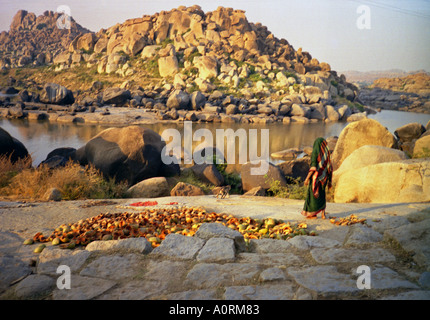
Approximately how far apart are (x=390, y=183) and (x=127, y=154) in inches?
259

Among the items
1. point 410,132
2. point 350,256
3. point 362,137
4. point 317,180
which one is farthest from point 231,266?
point 410,132

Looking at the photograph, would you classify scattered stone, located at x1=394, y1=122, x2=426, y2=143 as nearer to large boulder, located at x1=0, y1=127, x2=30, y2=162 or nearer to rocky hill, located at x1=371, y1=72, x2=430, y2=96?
large boulder, located at x1=0, y1=127, x2=30, y2=162

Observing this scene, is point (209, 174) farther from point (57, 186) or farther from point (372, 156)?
point (372, 156)

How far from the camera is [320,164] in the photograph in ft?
17.6

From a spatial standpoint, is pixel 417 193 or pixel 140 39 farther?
pixel 140 39

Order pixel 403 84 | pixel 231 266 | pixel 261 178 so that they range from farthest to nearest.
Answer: pixel 403 84 < pixel 261 178 < pixel 231 266

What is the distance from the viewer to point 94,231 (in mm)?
4207

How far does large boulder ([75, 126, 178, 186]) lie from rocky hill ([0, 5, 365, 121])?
19.7m

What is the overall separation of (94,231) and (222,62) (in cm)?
3902

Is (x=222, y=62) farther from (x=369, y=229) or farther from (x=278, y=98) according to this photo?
(x=369, y=229)

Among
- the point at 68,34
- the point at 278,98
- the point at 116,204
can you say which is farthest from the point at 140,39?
the point at 116,204

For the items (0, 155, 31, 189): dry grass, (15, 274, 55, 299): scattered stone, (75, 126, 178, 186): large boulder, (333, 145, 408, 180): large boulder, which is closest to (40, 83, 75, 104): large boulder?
(0, 155, 31, 189): dry grass

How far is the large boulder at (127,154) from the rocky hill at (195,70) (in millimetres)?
19655

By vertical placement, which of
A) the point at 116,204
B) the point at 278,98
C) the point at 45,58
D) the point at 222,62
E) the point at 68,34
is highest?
the point at 68,34
